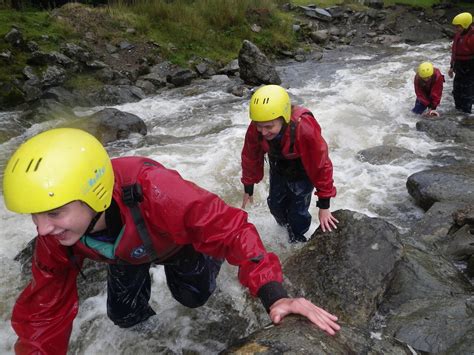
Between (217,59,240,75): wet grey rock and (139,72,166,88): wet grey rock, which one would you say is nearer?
(139,72,166,88): wet grey rock

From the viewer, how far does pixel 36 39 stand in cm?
1168

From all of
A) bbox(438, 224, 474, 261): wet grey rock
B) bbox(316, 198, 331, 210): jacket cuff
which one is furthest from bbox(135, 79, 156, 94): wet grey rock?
bbox(438, 224, 474, 261): wet grey rock

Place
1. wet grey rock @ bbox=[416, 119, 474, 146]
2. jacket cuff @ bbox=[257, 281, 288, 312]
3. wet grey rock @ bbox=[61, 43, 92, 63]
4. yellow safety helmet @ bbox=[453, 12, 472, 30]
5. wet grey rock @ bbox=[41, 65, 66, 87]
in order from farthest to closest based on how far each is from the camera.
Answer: wet grey rock @ bbox=[61, 43, 92, 63]
wet grey rock @ bbox=[41, 65, 66, 87]
yellow safety helmet @ bbox=[453, 12, 472, 30]
wet grey rock @ bbox=[416, 119, 474, 146]
jacket cuff @ bbox=[257, 281, 288, 312]

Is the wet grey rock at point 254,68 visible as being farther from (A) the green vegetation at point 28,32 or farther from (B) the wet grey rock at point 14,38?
(B) the wet grey rock at point 14,38

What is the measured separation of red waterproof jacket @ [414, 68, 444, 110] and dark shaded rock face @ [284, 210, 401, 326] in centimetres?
698

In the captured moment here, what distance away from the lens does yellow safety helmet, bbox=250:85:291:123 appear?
3.97 meters

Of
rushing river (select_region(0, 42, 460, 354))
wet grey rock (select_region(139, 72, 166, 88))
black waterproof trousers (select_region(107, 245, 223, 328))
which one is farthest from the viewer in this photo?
wet grey rock (select_region(139, 72, 166, 88))

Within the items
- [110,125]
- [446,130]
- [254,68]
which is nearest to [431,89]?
[446,130]

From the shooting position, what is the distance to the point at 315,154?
13.6ft

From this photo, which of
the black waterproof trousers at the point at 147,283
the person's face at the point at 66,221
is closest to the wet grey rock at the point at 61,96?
the black waterproof trousers at the point at 147,283

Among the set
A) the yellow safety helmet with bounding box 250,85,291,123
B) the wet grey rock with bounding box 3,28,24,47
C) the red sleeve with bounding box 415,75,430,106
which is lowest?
the red sleeve with bounding box 415,75,430,106

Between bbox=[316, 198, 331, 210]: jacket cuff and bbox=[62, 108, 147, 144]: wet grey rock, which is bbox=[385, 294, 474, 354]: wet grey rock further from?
bbox=[62, 108, 147, 144]: wet grey rock

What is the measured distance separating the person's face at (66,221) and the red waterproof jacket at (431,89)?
379 inches

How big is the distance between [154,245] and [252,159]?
237cm
